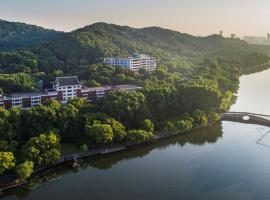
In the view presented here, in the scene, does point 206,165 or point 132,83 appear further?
point 132,83

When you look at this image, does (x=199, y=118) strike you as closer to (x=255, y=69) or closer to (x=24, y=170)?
(x=24, y=170)

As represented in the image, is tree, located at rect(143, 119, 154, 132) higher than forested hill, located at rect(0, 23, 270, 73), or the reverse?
forested hill, located at rect(0, 23, 270, 73)

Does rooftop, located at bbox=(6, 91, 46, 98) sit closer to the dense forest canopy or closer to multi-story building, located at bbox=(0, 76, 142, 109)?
multi-story building, located at bbox=(0, 76, 142, 109)

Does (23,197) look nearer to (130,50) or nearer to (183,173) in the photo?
(183,173)

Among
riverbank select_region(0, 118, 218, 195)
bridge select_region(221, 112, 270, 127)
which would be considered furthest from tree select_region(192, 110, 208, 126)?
bridge select_region(221, 112, 270, 127)

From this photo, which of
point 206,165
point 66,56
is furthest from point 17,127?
point 66,56

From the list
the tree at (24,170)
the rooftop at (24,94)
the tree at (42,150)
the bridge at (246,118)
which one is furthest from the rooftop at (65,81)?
the bridge at (246,118)

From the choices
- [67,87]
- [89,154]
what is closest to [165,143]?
[89,154]
